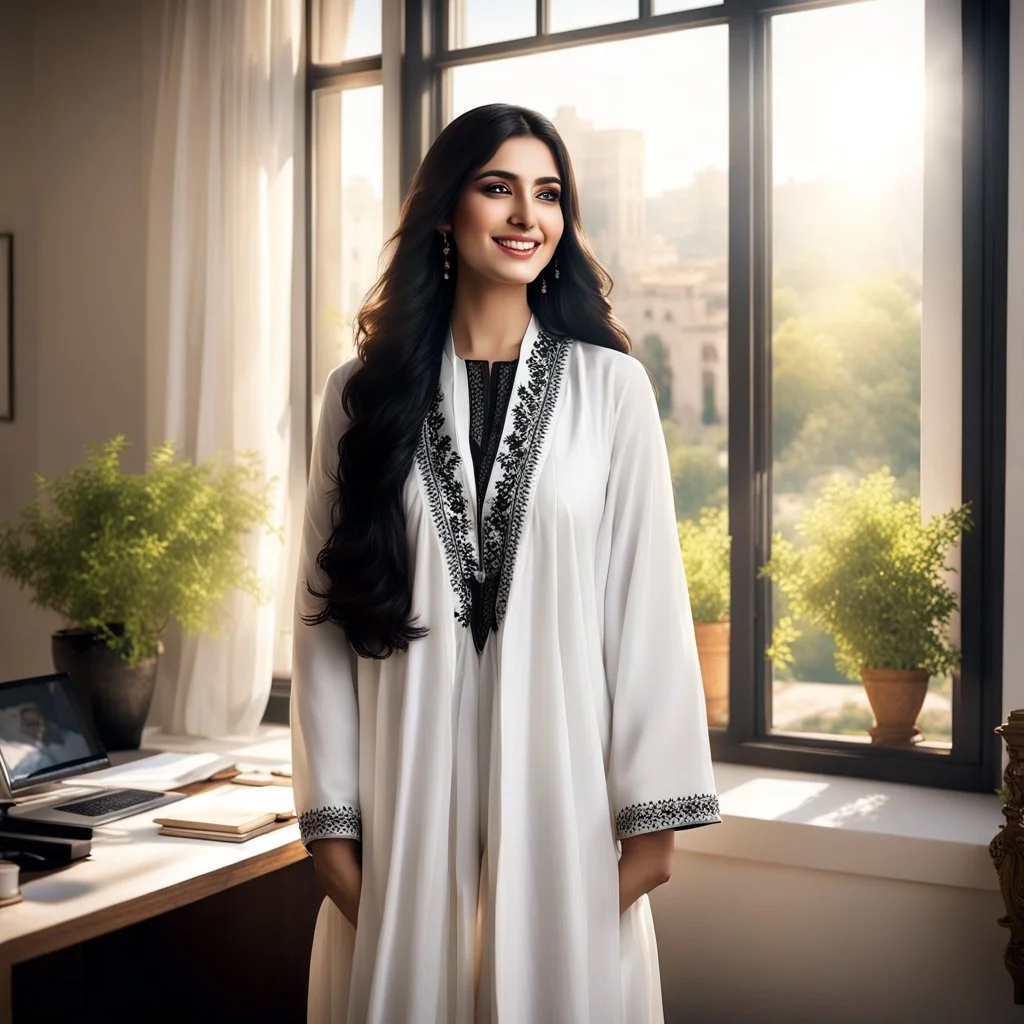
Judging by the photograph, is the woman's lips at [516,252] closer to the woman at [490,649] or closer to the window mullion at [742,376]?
the woman at [490,649]

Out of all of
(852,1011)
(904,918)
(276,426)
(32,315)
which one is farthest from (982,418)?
(32,315)

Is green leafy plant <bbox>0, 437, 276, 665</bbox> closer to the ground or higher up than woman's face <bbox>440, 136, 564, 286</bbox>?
closer to the ground

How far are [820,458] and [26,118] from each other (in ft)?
9.17

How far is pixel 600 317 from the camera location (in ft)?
6.40

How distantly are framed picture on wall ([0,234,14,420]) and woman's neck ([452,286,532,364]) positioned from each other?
2590 millimetres

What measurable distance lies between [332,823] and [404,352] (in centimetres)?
72

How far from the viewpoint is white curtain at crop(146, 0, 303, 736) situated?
11.3 feet

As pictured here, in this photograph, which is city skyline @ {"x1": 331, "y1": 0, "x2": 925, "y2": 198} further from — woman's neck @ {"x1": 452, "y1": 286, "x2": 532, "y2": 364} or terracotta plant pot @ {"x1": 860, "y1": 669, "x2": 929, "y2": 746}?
woman's neck @ {"x1": 452, "y1": 286, "x2": 532, "y2": 364}

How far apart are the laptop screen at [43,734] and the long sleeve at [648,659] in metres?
1.43

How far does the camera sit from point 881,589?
2771 millimetres

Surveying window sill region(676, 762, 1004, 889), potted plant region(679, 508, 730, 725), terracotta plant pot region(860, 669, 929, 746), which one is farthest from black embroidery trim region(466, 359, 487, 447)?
terracotta plant pot region(860, 669, 929, 746)

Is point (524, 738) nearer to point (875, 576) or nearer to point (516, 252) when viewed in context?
point (516, 252)

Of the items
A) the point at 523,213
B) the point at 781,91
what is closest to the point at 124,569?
the point at 523,213

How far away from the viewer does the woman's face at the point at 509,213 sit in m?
1.79
